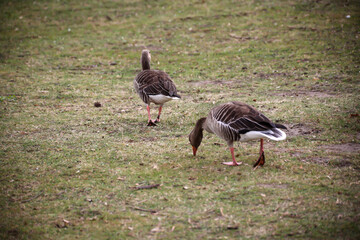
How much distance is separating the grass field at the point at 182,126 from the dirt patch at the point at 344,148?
34mm

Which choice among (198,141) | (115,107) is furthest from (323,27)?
(198,141)

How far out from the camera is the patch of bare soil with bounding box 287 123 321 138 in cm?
792

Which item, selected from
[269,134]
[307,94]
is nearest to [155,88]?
[269,134]

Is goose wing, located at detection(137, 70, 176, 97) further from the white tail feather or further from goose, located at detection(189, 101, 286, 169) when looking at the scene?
the white tail feather

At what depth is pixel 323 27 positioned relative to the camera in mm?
15992

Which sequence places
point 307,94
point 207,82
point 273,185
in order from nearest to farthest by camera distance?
point 273,185 → point 307,94 → point 207,82

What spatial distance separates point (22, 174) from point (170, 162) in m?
2.40

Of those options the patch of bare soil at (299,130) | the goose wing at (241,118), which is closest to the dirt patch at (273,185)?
the goose wing at (241,118)

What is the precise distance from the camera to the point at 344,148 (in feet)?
23.2

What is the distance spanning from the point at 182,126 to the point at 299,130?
246cm

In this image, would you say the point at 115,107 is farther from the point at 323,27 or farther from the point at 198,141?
the point at 323,27

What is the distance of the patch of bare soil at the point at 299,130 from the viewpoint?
26.0 ft

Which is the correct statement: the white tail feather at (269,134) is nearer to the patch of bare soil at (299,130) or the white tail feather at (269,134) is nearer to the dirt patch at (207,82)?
the patch of bare soil at (299,130)

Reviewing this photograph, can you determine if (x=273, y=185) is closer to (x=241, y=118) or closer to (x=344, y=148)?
(x=241, y=118)
